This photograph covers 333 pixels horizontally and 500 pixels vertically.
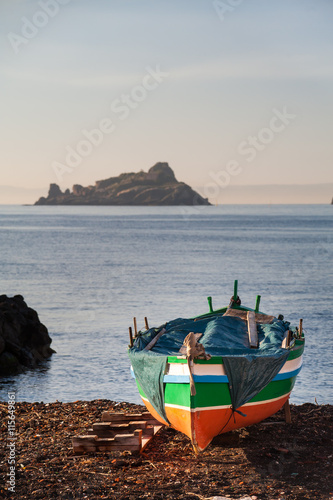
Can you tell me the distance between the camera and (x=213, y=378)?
11.3 meters

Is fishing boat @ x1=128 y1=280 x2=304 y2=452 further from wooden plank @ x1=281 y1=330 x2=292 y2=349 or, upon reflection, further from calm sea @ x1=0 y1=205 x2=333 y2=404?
calm sea @ x1=0 y1=205 x2=333 y2=404

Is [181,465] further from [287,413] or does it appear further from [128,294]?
[128,294]

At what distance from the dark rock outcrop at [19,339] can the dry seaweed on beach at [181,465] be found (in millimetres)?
8651

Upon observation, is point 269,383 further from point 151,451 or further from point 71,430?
point 71,430

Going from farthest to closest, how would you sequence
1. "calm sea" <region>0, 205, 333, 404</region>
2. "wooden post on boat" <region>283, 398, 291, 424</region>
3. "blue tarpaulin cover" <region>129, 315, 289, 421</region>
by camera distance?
"calm sea" <region>0, 205, 333, 404</region>, "wooden post on boat" <region>283, 398, 291, 424</region>, "blue tarpaulin cover" <region>129, 315, 289, 421</region>

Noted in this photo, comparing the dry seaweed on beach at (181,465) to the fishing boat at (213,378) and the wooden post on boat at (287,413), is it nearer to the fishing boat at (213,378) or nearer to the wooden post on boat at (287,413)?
the wooden post on boat at (287,413)

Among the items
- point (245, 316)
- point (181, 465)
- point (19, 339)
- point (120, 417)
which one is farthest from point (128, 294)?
point (181, 465)

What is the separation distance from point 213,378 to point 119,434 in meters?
2.25

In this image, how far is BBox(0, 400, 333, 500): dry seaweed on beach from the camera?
10.1m

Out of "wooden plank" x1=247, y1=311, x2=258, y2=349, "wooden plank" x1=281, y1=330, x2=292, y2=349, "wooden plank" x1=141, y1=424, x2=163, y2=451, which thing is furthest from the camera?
"wooden plank" x1=247, y1=311, x2=258, y2=349

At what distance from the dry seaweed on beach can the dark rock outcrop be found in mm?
8651

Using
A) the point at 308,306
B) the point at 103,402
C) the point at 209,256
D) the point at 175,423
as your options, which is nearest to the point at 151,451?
the point at 175,423

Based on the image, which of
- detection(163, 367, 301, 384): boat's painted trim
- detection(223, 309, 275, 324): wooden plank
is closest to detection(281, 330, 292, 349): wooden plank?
detection(223, 309, 275, 324): wooden plank

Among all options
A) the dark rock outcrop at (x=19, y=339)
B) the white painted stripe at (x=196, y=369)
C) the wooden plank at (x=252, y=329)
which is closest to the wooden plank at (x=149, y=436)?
the white painted stripe at (x=196, y=369)
